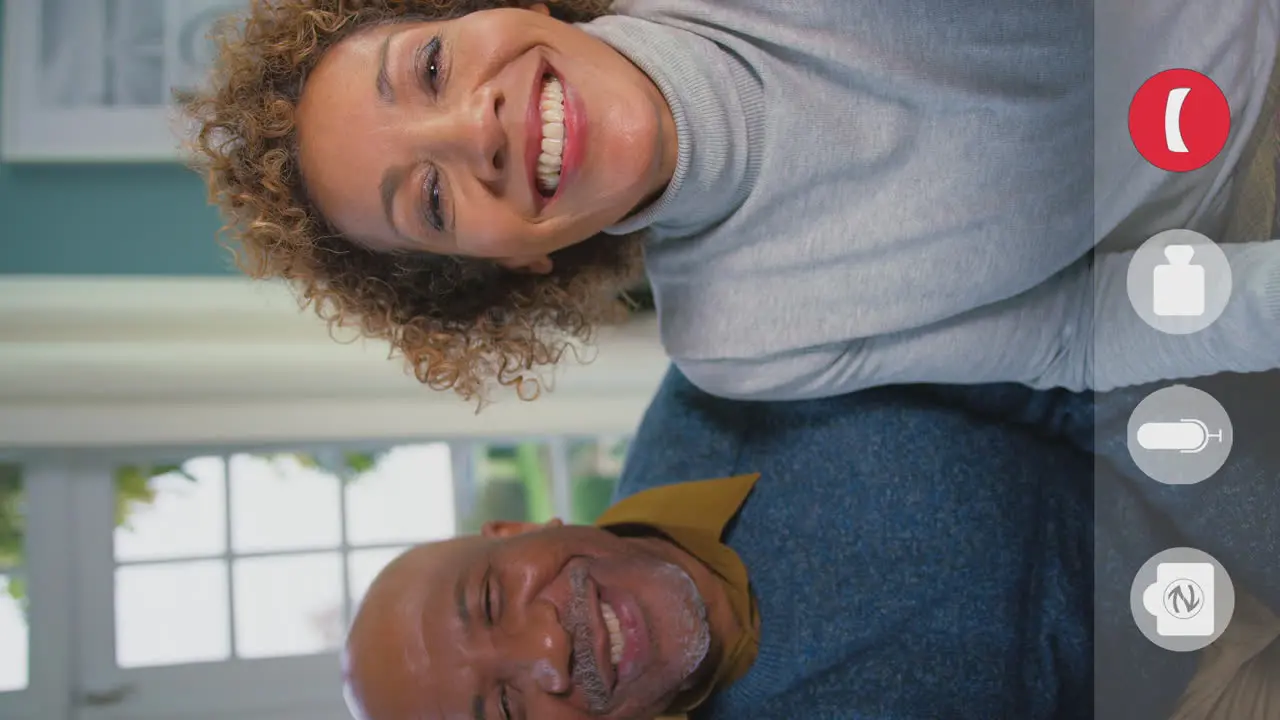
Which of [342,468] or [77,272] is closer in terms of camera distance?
[77,272]

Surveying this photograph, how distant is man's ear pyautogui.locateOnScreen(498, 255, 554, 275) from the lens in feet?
3.77

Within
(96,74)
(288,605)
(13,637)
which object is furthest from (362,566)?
(96,74)

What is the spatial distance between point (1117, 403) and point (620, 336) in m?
1.35

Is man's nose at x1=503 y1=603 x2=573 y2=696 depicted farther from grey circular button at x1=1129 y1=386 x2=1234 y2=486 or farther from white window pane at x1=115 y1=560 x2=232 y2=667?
white window pane at x1=115 y1=560 x2=232 y2=667

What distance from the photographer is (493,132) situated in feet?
2.98

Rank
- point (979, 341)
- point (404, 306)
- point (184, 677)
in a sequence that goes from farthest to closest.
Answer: point (184, 677)
point (404, 306)
point (979, 341)

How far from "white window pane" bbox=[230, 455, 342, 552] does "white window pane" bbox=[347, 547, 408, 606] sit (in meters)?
0.05

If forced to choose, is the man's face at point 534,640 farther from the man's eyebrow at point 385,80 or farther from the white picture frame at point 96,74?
the white picture frame at point 96,74

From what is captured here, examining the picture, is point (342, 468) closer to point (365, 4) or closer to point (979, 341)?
point (365, 4)

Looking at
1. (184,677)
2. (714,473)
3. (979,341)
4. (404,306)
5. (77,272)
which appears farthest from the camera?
(184,677)

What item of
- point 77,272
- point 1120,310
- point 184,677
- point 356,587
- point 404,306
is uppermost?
point 77,272

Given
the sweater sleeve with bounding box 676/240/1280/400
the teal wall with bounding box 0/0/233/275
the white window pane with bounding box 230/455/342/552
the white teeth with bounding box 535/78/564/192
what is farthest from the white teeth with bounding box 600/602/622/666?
the white window pane with bounding box 230/455/342/552

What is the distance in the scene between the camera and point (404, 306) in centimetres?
124

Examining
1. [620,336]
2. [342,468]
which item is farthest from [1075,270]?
[342,468]
